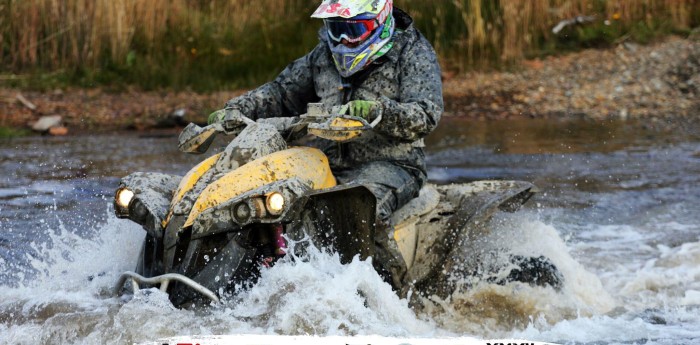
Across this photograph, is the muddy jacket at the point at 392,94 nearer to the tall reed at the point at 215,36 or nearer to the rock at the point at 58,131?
the rock at the point at 58,131

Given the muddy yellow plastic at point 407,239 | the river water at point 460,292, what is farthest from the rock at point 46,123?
the muddy yellow plastic at point 407,239

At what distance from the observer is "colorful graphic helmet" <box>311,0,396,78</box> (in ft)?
23.4

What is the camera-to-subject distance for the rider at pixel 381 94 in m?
6.95

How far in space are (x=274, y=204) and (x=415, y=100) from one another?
1561 mm

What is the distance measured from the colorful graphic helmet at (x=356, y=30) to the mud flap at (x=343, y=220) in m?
1.27

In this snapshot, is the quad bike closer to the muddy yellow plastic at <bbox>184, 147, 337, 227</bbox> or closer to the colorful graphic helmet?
the muddy yellow plastic at <bbox>184, 147, 337, 227</bbox>

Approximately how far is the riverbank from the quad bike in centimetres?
964

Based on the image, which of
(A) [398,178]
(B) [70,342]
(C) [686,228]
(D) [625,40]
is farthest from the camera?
(D) [625,40]

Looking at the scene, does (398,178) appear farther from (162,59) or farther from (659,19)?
(659,19)

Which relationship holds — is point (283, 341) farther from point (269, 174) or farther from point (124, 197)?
point (124, 197)

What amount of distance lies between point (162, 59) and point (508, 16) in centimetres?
547

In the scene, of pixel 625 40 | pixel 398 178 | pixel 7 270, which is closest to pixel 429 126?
pixel 398 178

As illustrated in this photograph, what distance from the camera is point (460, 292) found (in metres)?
7.27

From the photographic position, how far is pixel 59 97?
56.9 ft
